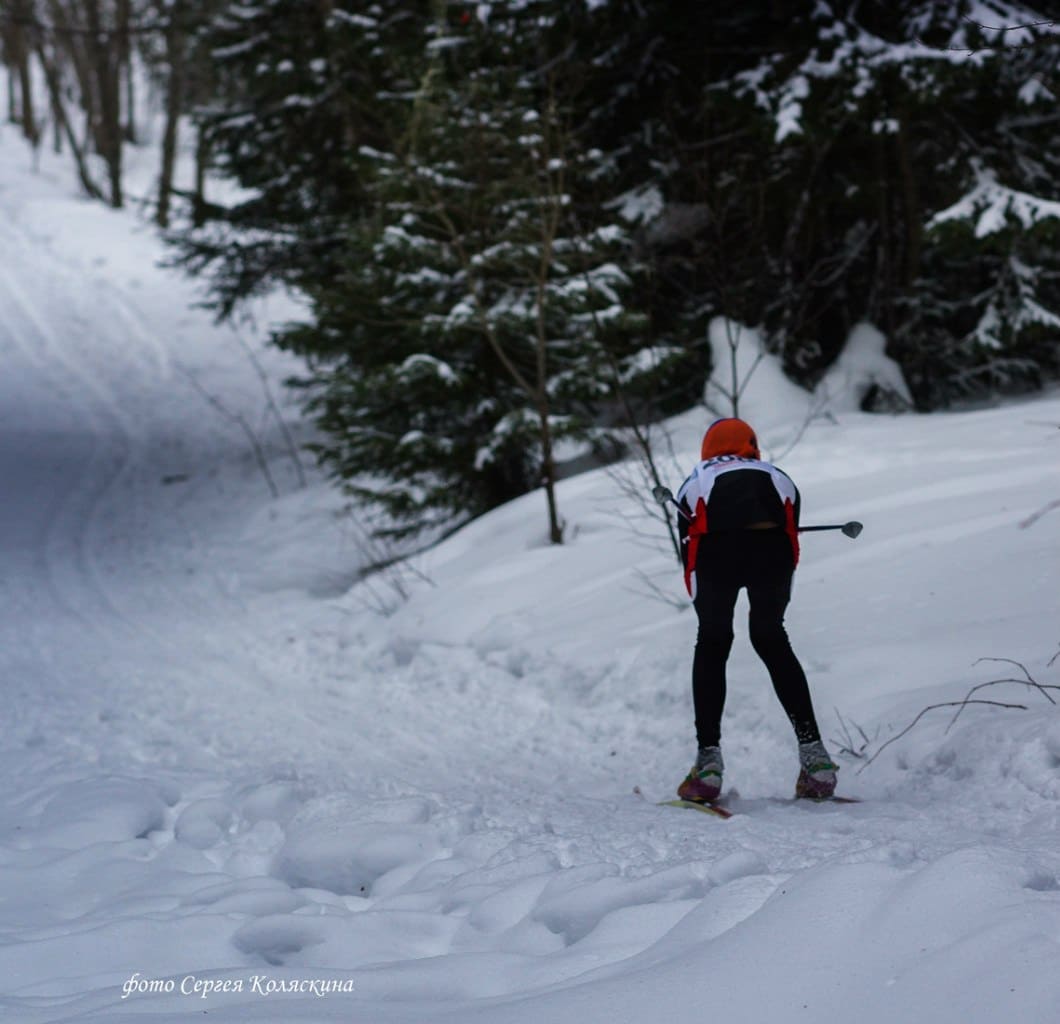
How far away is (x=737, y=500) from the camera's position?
13.5ft

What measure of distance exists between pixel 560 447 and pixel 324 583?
2.86 meters

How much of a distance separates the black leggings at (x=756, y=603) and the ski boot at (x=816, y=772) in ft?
0.16

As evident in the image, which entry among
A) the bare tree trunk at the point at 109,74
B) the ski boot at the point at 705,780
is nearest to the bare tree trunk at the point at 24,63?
the bare tree trunk at the point at 109,74

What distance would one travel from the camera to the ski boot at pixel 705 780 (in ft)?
13.8

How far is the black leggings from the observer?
4.16m

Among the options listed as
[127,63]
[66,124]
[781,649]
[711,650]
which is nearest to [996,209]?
[781,649]

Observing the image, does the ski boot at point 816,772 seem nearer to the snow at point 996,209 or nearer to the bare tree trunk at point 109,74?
the snow at point 996,209

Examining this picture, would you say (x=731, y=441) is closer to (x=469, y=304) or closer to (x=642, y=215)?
(x=469, y=304)

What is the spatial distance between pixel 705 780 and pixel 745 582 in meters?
0.88

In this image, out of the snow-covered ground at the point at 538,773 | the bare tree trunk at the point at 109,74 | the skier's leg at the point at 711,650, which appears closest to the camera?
the snow-covered ground at the point at 538,773

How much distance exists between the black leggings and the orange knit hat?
0.40 meters

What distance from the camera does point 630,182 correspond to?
422 inches

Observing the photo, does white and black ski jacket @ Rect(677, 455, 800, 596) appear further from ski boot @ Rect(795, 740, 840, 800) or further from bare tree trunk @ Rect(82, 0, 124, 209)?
bare tree trunk @ Rect(82, 0, 124, 209)

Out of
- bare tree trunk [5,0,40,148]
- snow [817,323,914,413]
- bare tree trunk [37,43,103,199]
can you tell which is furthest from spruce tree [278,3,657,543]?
bare tree trunk [37,43,103,199]
